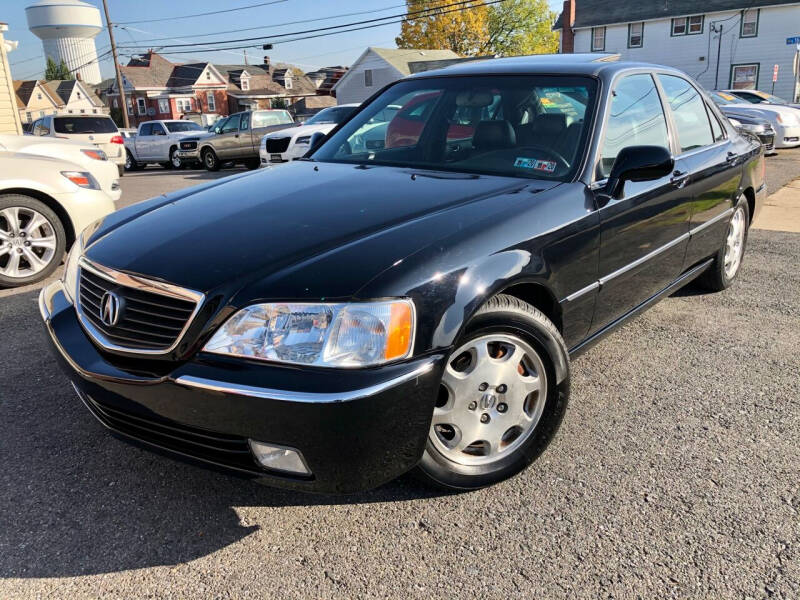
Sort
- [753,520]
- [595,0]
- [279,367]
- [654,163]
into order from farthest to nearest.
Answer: [595,0]
[654,163]
[753,520]
[279,367]

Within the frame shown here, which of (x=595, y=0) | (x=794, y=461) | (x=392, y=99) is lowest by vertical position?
(x=794, y=461)

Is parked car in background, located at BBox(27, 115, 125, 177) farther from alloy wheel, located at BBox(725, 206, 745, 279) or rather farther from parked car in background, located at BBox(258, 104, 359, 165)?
alloy wheel, located at BBox(725, 206, 745, 279)

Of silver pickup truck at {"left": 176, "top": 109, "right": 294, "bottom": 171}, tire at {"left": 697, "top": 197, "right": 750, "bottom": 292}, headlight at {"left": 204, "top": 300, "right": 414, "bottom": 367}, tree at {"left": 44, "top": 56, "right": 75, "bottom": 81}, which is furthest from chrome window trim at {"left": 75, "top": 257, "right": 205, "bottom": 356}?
tree at {"left": 44, "top": 56, "right": 75, "bottom": 81}

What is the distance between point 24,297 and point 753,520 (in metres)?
4.99

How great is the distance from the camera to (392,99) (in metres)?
3.85

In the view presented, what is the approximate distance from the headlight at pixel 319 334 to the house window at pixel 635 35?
42306mm

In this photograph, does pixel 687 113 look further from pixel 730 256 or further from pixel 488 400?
pixel 488 400

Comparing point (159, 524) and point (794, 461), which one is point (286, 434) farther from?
point (794, 461)

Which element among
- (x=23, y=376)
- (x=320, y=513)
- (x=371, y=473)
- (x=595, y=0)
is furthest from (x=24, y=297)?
(x=595, y=0)

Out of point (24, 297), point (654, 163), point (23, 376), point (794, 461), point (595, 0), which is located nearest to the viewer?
point (794, 461)

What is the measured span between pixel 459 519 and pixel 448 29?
52590mm

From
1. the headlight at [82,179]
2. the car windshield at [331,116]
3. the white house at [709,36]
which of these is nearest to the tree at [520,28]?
the white house at [709,36]

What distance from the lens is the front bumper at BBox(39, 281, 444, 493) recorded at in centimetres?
190

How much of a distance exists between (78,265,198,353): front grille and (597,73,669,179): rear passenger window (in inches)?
76.4
